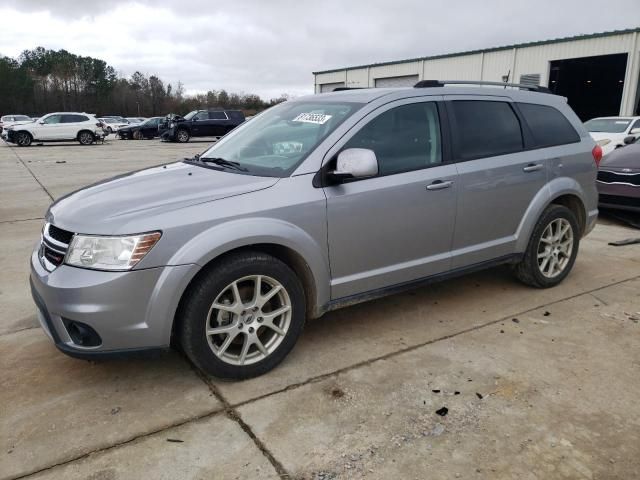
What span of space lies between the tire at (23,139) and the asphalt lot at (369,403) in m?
24.4

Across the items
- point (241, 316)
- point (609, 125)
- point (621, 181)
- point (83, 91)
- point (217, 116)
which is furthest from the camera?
point (83, 91)

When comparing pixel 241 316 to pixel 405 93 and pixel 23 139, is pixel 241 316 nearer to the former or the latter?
pixel 405 93

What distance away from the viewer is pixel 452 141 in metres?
3.78

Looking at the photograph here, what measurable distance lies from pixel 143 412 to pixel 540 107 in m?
3.92

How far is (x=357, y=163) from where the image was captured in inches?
121

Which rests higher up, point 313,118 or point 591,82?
point 591,82

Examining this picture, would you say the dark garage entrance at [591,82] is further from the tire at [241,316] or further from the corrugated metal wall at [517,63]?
the tire at [241,316]

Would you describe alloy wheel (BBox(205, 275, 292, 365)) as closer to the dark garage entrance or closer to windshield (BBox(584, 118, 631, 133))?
windshield (BBox(584, 118, 631, 133))

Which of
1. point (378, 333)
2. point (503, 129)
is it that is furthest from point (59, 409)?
point (503, 129)

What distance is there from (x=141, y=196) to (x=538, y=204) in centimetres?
311

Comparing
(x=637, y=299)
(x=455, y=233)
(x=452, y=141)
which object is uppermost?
(x=452, y=141)

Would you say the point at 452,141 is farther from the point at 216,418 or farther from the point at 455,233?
the point at 216,418

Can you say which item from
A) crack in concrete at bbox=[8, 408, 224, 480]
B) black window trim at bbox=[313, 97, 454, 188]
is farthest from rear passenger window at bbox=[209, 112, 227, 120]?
crack in concrete at bbox=[8, 408, 224, 480]

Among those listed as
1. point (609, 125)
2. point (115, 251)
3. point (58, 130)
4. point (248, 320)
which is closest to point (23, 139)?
point (58, 130)
